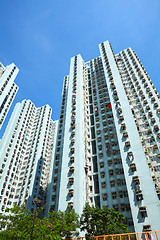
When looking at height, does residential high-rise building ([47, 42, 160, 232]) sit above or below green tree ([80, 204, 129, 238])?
above

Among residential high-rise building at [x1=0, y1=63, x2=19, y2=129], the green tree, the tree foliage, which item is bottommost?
the tree foliage

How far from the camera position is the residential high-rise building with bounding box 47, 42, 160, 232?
30.5 m

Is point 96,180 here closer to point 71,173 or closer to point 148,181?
point 71,173

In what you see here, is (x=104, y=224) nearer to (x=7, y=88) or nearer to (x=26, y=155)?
(x=26, y=155)

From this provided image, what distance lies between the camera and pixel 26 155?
6969cm

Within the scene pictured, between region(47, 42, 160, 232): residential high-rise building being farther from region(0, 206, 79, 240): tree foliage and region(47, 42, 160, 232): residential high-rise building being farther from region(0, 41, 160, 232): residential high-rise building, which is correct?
region(0, 206, 79, 240): tree foliage

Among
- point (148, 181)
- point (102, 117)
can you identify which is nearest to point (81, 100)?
point (102, 117)

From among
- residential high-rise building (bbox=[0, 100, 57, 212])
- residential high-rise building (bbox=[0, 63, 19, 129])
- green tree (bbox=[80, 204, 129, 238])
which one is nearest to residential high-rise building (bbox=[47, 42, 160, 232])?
green tree (bbox=[80, 204, 129, 238])

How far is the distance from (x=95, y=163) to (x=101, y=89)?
Result: 23.9 m

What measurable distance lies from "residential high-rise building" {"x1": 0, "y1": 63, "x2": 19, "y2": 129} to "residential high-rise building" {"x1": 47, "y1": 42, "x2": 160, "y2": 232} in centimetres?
1921

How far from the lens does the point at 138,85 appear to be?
53.7 meters

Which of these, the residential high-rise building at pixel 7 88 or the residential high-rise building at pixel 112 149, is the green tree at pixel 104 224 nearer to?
the residential high-rise building at pixel 112 149

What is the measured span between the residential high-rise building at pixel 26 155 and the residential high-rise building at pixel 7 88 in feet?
48.2

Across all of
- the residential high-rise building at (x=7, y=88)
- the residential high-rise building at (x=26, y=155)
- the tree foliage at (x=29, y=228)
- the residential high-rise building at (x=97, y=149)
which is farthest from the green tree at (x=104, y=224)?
the residential high-rise building at (x=7, y=88)
